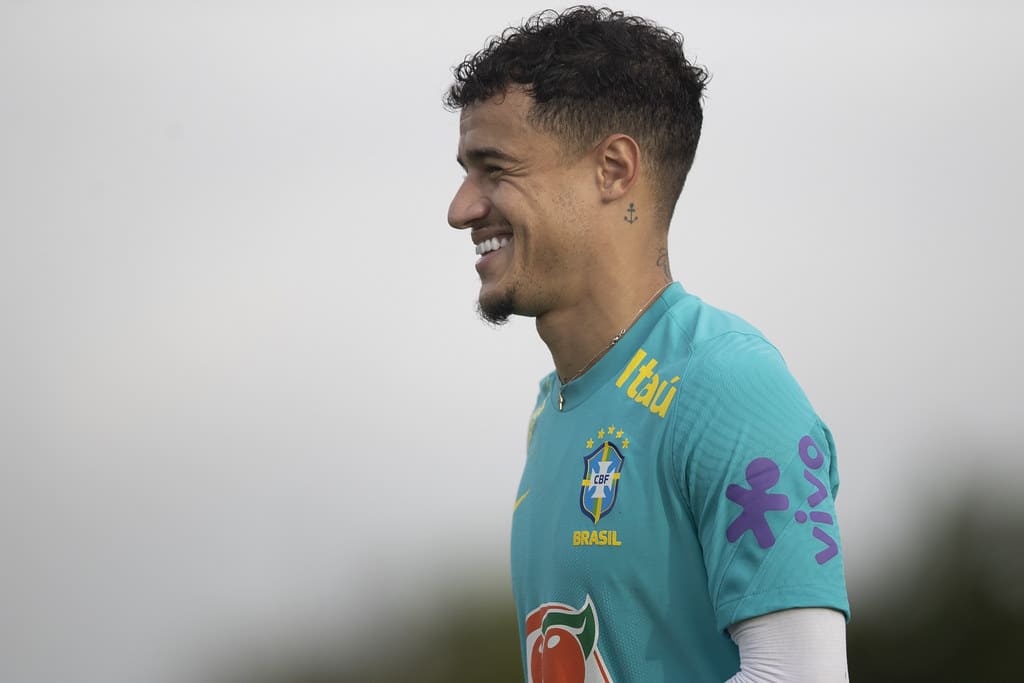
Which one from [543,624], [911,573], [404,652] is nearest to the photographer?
[543,624]

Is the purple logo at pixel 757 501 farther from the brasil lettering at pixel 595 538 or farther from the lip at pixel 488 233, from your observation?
the lip at pixel 488 233

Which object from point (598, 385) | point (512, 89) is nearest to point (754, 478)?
point (598, 385)

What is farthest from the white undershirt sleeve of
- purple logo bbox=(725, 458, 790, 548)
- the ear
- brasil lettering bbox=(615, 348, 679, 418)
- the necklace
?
the ear

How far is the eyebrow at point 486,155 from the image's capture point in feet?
7.83

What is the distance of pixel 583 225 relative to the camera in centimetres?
236

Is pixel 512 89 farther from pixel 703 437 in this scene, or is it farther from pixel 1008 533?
pixel 1008 533

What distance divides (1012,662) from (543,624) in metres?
7.01

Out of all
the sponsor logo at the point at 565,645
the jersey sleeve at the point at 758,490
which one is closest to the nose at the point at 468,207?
the jersey sleeve at the point at 758,490

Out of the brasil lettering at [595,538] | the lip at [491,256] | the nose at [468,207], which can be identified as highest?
the nose at [468,207]

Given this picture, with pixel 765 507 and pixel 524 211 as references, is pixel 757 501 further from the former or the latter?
pixel 524 211

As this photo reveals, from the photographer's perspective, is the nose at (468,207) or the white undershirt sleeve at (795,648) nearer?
the white undershirt sleeve at (795,648)

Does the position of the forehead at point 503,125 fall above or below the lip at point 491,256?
above

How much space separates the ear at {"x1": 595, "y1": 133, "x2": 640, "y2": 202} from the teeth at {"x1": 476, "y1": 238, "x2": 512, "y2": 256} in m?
0.23

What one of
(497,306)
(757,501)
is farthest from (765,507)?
(497,306)
